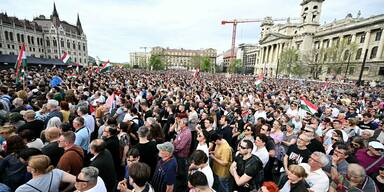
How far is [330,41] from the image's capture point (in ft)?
166

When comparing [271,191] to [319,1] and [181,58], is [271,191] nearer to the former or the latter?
[319,1]

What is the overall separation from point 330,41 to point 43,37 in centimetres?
8693

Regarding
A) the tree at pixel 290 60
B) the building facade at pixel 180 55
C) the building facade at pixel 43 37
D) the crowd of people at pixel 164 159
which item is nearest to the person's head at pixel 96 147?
the crowd of people at pixel 164 159

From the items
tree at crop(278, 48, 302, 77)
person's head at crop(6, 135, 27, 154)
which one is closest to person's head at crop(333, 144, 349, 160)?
person's head at crop(6, 135, 27, 154)

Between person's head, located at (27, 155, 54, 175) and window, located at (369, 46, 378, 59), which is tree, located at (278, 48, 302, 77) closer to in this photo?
window, located at (369, 46, 378, 59)

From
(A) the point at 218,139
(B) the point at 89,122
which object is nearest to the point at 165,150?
(A) the point at 218,139

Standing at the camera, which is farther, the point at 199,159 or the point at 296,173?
the point at 199,159

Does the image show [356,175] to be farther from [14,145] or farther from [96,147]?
[14,145]

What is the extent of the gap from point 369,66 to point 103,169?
52.6 metres

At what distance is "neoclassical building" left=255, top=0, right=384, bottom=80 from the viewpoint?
3884cm

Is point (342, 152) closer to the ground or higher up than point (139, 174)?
closer to the ground

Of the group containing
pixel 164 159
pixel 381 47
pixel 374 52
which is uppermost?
pixel 381 47

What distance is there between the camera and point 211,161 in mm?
3912

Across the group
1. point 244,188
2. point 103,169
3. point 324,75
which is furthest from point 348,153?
point 324,75
